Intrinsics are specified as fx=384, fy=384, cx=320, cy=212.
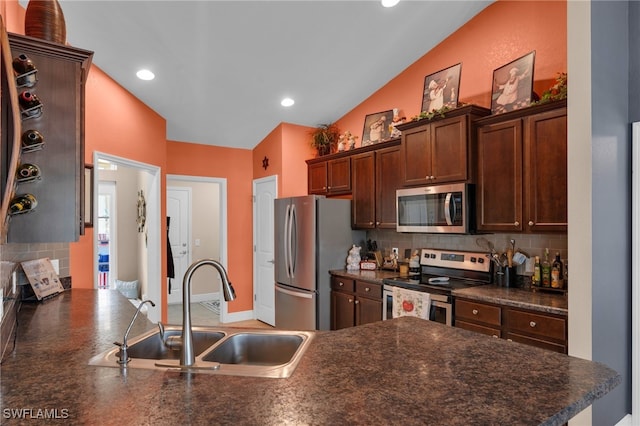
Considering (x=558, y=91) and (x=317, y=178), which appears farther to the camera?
(x=317, y=178)

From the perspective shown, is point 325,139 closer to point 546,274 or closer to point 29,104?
point 546,274

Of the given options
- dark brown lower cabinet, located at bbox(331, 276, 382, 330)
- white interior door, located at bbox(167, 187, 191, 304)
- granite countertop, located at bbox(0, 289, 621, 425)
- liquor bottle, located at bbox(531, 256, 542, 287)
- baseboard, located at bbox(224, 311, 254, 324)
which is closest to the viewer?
granite countertop, located at bbox(0, 289, 621, 425)

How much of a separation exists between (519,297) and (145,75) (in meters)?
3.66

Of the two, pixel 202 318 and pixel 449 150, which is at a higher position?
pixel 449 150

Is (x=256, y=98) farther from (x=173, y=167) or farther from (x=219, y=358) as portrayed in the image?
(x=219, y=358)

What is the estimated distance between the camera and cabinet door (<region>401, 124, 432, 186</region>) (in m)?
3.42

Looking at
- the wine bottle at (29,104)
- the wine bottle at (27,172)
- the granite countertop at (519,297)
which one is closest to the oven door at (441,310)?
A: the granite countertop at (519,297)

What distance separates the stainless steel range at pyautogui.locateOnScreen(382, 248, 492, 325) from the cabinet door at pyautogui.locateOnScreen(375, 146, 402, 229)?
0.50 m

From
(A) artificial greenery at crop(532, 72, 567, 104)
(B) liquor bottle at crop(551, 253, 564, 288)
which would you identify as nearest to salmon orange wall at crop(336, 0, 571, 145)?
(A) artificial greenery at crop(532, 72, 567, 104)

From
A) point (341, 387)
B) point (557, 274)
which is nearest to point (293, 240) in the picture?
point (557, 274)

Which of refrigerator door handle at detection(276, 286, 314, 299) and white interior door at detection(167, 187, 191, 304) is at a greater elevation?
white interior door at detection(167, 187, 191, 304)

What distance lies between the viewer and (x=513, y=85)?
3.03 metres

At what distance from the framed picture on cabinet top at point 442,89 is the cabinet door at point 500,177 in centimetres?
54

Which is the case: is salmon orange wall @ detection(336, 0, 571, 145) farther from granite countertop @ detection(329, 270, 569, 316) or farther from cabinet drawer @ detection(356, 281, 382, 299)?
cabinet drawer @ detection(356, 281, 382, 299)
